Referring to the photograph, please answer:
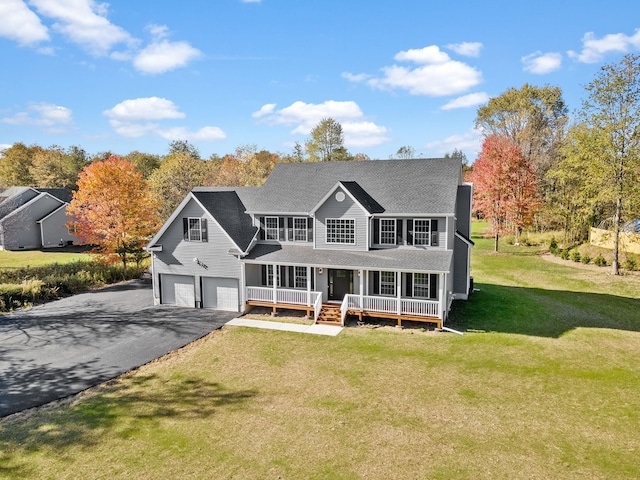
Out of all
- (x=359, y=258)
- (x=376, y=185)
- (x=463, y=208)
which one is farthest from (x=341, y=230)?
(x=463, y=208)

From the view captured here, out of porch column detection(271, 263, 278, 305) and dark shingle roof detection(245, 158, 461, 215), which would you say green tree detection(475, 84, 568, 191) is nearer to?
dark shingle roof detection(245, 158, 461, 215)

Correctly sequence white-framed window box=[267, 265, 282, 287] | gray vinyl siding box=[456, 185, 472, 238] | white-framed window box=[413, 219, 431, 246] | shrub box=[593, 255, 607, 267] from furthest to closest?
shrub box=[593, 255, 607, 267]
gray vinyl siding box=[456, 185, 472, 238]
white-framed window box=[267, 265, 282, 287]
white-framed window box=[413, 219, 431, 246]

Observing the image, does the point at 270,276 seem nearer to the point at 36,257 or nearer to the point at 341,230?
the point at 341,230

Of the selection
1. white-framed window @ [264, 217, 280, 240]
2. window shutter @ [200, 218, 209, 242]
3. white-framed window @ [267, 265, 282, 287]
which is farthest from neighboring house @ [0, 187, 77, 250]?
white-framed window @ [267, 265, 282, 287]

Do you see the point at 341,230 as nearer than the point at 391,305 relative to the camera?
No

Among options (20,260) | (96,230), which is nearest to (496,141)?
(96,230)

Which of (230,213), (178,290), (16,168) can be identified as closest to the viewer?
(178,290)

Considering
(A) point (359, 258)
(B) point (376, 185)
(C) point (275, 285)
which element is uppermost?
(B) point (376, 185)
